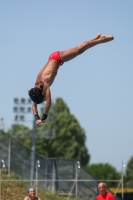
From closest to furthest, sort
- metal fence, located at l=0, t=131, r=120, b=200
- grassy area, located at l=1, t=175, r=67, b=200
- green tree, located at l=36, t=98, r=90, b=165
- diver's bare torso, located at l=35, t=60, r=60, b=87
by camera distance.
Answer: diver's bare torso, located at l=35, t=60, r=60, b=87
grassy area, located at l=1, t=175, r=67, b=200
metal fence, located at l=0, t=131, r=120, b=200
green tree, located at l=36, t=98, r=90, b=165

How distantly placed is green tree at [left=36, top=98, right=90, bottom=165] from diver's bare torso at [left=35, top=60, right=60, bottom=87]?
67.5 m

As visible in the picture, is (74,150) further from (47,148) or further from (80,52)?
Result: (80,52)

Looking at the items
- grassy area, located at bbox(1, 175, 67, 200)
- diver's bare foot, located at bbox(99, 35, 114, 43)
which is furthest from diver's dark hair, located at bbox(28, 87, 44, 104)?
grassy area, located at bbox(1, 175, 67, 200)

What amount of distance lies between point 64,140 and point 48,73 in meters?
70.5

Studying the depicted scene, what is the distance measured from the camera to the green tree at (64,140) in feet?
280

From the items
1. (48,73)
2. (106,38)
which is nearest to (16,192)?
(48,73)

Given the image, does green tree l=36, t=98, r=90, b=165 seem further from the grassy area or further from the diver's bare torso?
the diver's bare torso

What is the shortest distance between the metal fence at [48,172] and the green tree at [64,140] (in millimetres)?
54746

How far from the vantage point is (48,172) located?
94.6ft

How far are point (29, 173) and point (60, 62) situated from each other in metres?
12.8

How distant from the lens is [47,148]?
85.7 meters

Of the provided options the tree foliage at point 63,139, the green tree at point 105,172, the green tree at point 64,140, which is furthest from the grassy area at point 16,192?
the green tree at point 105,172

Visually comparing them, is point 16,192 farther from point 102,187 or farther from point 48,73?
point 48,73

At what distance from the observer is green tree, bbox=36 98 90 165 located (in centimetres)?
8538
